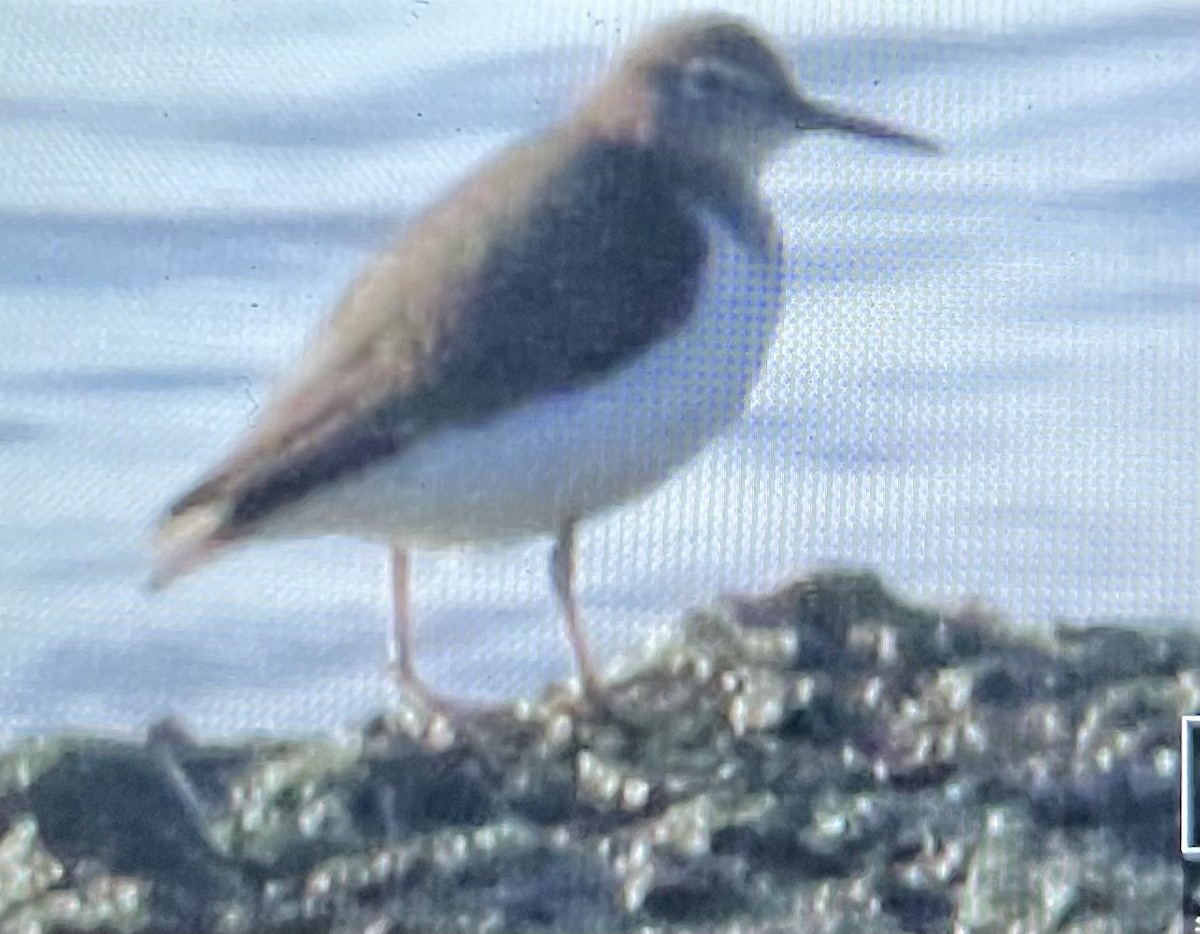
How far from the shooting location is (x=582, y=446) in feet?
4.32

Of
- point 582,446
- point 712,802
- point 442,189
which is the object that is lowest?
point 712,802

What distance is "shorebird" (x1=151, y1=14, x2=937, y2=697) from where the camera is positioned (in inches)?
50.6

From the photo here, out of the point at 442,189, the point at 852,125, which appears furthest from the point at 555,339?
the point at 852,125

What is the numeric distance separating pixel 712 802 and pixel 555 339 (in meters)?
0.29

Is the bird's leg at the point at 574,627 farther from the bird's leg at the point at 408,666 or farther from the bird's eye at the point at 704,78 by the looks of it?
the bird's eye at the point at 704,78

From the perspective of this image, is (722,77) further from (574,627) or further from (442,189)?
(574,627)

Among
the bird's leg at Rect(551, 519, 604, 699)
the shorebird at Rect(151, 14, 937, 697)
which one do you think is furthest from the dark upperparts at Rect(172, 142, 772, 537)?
the bird's leg at Rect(551, 519, 604, 699)

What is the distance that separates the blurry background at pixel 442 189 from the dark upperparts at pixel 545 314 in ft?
0.19

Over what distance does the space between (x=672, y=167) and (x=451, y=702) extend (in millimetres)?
364

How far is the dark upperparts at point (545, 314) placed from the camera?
4.20 feet

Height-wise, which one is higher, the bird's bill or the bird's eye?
the bird's eye

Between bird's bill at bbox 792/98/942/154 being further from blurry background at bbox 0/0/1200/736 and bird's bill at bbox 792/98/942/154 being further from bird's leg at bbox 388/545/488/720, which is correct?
bird's leg at bbox 388/545/488/720

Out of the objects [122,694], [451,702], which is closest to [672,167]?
[451,702]

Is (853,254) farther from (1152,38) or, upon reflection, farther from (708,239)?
(1152,38)
